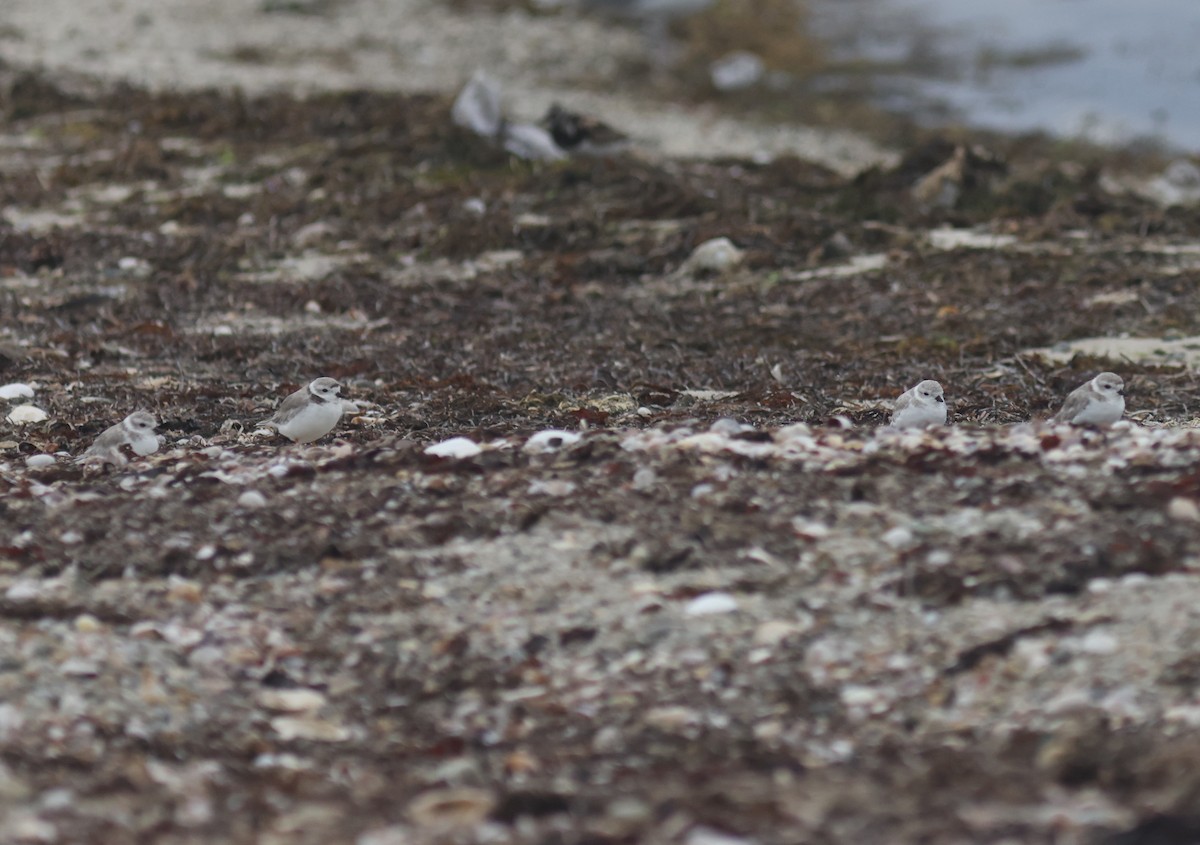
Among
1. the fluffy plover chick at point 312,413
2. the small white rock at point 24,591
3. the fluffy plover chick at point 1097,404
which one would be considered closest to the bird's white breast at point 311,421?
the fluffy plover chick at point 312,413

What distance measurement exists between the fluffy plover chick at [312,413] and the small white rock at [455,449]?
730 millimetres

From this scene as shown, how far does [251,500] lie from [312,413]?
98 centimetres

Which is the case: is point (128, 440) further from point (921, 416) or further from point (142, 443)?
point (921, 416)

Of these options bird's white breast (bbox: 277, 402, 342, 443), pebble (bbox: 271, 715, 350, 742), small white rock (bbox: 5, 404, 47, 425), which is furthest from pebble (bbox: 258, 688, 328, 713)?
small white rock (bbox: 5, 404, 47, 425)

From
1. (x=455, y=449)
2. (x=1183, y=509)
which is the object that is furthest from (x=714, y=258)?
(x=1183, y=509)

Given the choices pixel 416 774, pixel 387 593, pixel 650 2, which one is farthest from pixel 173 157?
pixel 650 2

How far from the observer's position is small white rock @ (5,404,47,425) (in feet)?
25.5

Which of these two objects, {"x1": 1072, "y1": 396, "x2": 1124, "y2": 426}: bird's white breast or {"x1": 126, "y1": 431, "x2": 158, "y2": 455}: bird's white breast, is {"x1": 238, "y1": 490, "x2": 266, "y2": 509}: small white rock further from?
{"x1": 1072, "y1": 396, "x2": 1124, "y2": 426}: bird's white breast

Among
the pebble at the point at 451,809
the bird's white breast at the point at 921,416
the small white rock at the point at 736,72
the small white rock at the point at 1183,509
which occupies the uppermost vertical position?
the small white rock at the point at 736,72

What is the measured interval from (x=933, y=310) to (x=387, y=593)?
6584 mm

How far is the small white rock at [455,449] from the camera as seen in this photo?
600 centimetres

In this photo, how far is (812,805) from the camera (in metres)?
3.56

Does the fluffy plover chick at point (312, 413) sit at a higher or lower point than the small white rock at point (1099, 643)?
lower

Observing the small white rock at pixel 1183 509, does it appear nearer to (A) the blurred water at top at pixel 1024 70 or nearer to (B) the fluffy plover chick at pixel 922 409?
(B) the fluffy plover chick at pixel 922 409
